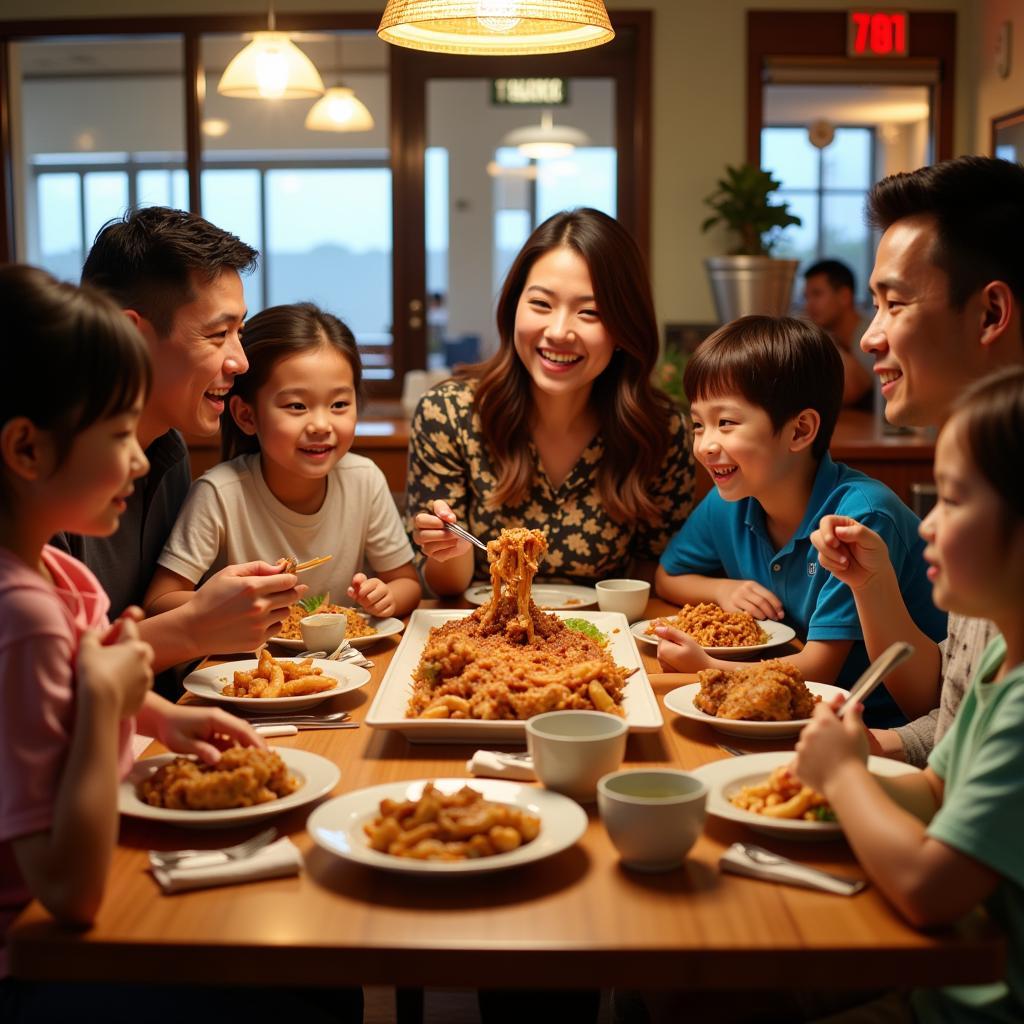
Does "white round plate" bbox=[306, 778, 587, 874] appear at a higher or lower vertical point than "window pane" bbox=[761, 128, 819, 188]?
lower

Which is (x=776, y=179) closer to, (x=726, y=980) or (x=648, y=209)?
(x=648, y=209)

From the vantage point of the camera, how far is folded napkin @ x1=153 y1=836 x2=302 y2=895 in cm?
114

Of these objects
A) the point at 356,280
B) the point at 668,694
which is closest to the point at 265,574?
the point at 668,694

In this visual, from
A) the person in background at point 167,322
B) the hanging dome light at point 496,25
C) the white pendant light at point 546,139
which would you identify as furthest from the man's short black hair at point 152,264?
the white pendant light at point 546,139

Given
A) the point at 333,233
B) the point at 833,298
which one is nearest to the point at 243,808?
the point at 833,298

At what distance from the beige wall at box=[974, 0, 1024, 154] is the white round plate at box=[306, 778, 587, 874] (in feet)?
15.9

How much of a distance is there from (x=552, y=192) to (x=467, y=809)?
5.98 meters

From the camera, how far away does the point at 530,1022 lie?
2037 millimetres

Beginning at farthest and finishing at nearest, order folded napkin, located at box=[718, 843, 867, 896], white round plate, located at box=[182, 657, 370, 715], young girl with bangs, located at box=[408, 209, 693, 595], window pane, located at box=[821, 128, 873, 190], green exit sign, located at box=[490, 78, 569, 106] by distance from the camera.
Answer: window pane, located at box=[821, 128, 873, 190]
green exit sign, located at box=[490, 78, 569, 106]
young girl with bangs, located at box=[408, 209, 693, 595]
white round plate, located at box=[182, 657, 370, 715]
folded napkin, located at box=[718, 843, 867, 896]

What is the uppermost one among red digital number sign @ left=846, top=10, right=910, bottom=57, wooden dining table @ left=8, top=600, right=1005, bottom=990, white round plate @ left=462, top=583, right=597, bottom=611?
red digital number sign @ left=846, top=10, right=910, bottom=57

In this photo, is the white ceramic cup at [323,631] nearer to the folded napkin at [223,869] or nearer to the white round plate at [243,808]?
the white round plate at [243,808]

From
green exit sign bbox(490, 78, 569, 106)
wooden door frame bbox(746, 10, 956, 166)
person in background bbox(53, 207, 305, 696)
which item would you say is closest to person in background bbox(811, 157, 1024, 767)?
person in background bbox(53, 207, 305, 696)

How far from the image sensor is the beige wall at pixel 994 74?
16.9 ft

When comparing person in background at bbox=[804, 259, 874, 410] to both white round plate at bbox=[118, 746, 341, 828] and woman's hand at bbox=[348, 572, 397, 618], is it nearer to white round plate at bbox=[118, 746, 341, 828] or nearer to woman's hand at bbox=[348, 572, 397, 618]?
woman's hand at bbox=[348, 572, 397, 618]
